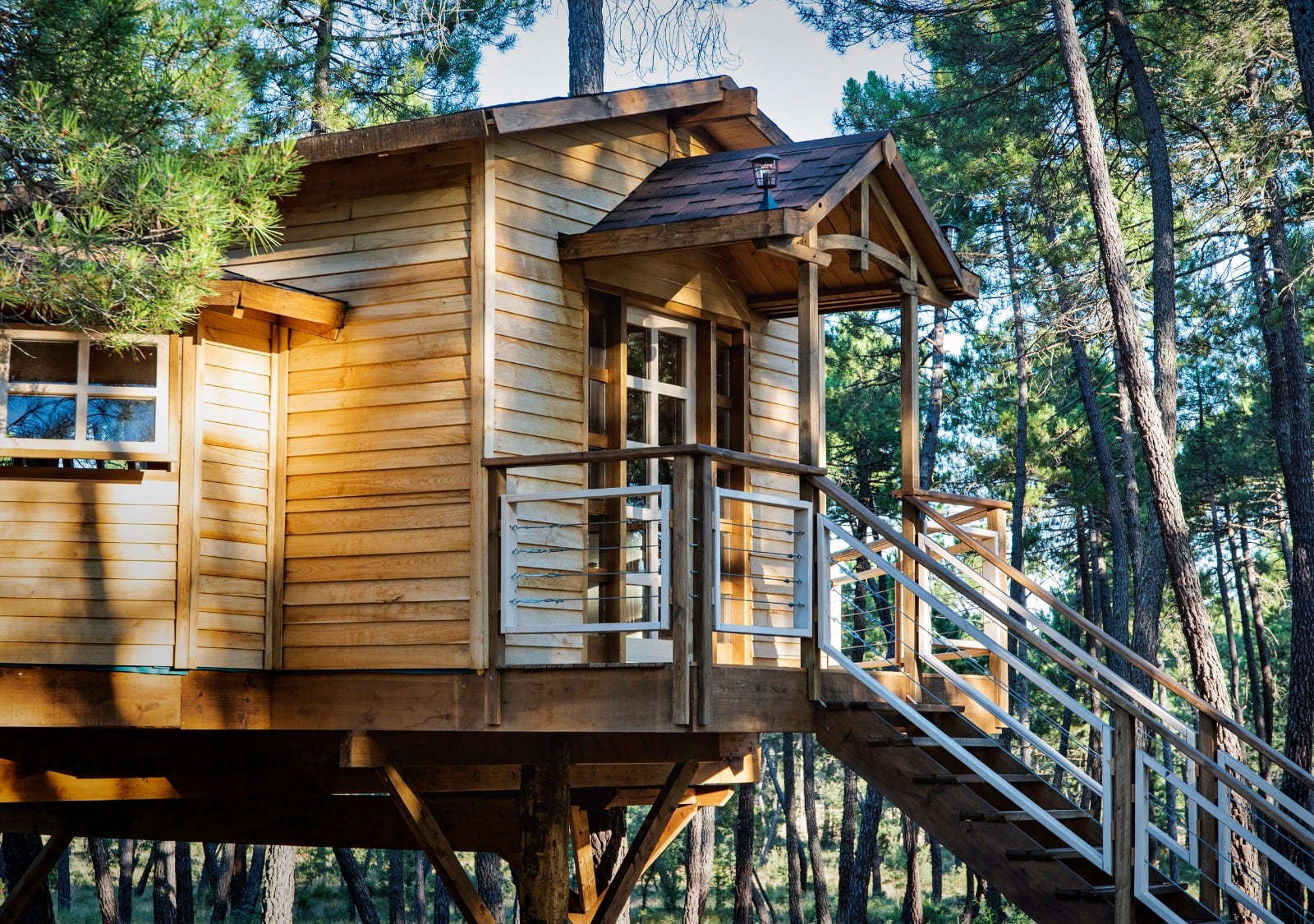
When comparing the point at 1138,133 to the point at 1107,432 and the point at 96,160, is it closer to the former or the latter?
the point at 1107,432

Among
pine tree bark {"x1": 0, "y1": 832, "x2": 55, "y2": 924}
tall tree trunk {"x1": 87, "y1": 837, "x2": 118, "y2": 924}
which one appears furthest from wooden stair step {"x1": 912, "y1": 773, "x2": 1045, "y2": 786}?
tall tree trunk {"x1": 87, "y1": 837, "x2": 118, "y2": 924}

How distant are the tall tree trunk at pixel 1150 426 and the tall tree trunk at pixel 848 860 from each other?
8600 mm

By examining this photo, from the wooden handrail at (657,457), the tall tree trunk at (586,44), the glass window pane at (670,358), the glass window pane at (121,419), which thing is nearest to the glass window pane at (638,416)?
the glass window pane at (670,358)

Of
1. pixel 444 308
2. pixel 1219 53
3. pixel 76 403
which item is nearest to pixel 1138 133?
pixel 1219 53

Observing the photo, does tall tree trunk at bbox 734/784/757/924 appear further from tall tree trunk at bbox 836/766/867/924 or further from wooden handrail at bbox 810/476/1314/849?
wooden handrail at bbox 810/476/1314/849

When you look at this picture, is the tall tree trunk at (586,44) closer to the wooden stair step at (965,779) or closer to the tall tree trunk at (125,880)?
the wooden stair step at (965,779)

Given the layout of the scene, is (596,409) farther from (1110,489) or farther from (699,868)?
(1110,489)

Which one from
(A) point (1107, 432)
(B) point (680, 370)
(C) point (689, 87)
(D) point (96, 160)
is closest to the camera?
(D) point (96, 160)

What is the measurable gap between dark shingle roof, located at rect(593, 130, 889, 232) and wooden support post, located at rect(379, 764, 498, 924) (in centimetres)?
338

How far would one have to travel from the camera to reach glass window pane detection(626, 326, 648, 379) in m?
8.83

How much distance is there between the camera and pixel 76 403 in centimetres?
771

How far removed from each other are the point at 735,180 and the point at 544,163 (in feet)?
3.67

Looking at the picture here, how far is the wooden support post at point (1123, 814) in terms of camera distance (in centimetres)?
609

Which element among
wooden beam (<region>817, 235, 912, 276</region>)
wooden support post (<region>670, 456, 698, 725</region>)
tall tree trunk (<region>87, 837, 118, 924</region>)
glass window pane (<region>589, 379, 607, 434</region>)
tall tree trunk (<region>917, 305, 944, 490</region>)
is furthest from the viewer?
tall tree trunk (<region>87, 837, 118, 924</region>)
